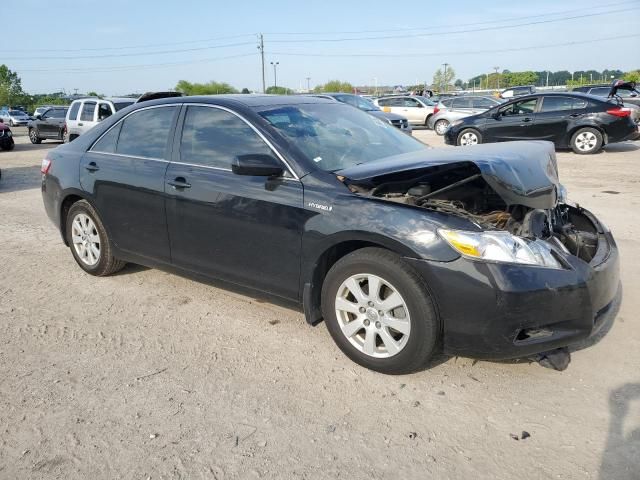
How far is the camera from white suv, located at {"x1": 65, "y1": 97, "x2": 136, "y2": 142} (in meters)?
14.7

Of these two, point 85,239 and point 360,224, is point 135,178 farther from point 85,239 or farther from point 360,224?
point 360,224

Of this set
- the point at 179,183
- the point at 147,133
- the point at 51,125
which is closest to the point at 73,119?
the point at 51,125

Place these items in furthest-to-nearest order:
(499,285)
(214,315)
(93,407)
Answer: (214,315) < (93,407) < (499,285)

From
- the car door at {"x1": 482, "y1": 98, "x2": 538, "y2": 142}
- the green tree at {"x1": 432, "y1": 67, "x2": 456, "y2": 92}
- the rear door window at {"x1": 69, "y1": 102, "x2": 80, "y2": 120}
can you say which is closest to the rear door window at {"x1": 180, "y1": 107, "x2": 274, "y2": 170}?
the car door at {"x1": 482, "y1": 98, "x2": 538, "y2": 142}

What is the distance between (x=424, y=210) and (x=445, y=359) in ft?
3.35

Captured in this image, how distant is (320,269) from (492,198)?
49.3 inches

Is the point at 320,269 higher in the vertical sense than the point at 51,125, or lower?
lower

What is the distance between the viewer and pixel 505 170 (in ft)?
9.90

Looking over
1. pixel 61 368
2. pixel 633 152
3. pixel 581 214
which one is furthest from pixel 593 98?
pixel 61 368

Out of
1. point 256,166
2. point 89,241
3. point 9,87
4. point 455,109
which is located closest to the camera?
point 256,166

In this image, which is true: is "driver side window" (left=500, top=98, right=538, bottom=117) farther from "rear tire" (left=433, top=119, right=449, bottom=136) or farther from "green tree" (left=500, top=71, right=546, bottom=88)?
→ "green tree" (left=500, top=71, right=546, bottom=88)

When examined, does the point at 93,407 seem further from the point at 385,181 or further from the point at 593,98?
the point at 593,98

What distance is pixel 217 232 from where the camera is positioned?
374cm

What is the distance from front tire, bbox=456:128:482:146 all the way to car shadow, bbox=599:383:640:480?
11848 mm
